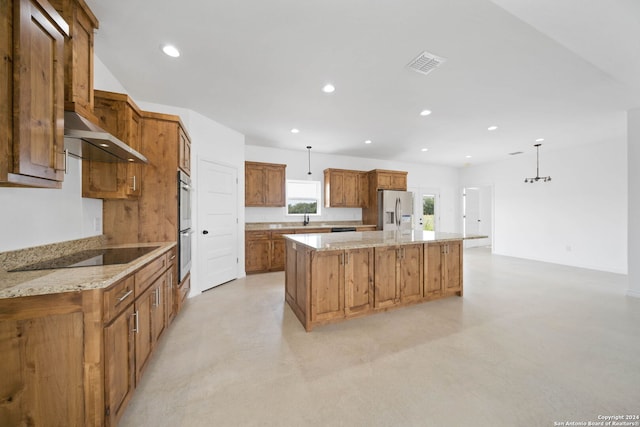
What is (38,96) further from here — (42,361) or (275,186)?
(275,186)

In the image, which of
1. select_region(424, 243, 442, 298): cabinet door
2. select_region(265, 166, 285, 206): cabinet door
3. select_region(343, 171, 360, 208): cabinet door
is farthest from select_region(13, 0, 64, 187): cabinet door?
select_region(343, 171, 360, 208): cabinet door

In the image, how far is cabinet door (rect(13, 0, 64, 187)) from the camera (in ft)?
3.59

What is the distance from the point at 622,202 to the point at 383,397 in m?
6.53

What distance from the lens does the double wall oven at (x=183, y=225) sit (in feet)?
8.80

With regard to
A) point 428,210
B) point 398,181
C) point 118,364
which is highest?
point 398,181

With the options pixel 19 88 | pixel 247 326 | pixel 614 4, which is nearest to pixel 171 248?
pixel 247 326

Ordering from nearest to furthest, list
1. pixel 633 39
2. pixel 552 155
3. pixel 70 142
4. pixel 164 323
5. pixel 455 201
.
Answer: pixel 70 142 < pixel 633 39 < pixel 164 323 < pixel 552 155 < pixel 455 201

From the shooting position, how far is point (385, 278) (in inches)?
110

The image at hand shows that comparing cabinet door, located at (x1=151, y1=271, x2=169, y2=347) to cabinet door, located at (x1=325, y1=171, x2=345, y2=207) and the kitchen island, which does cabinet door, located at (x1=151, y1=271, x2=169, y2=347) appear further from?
cabinet door, located at (x1=325, y1=171, x2=345, y2=207)

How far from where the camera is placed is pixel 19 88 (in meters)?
1.09

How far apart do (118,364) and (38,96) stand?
1.48 m

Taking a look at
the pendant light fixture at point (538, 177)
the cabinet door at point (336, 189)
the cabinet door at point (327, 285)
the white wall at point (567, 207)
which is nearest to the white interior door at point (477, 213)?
the white wall at point (567, 207)

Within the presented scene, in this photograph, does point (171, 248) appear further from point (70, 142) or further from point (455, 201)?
point (455, 201)

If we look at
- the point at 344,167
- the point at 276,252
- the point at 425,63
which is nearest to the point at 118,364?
the point at 425,63
